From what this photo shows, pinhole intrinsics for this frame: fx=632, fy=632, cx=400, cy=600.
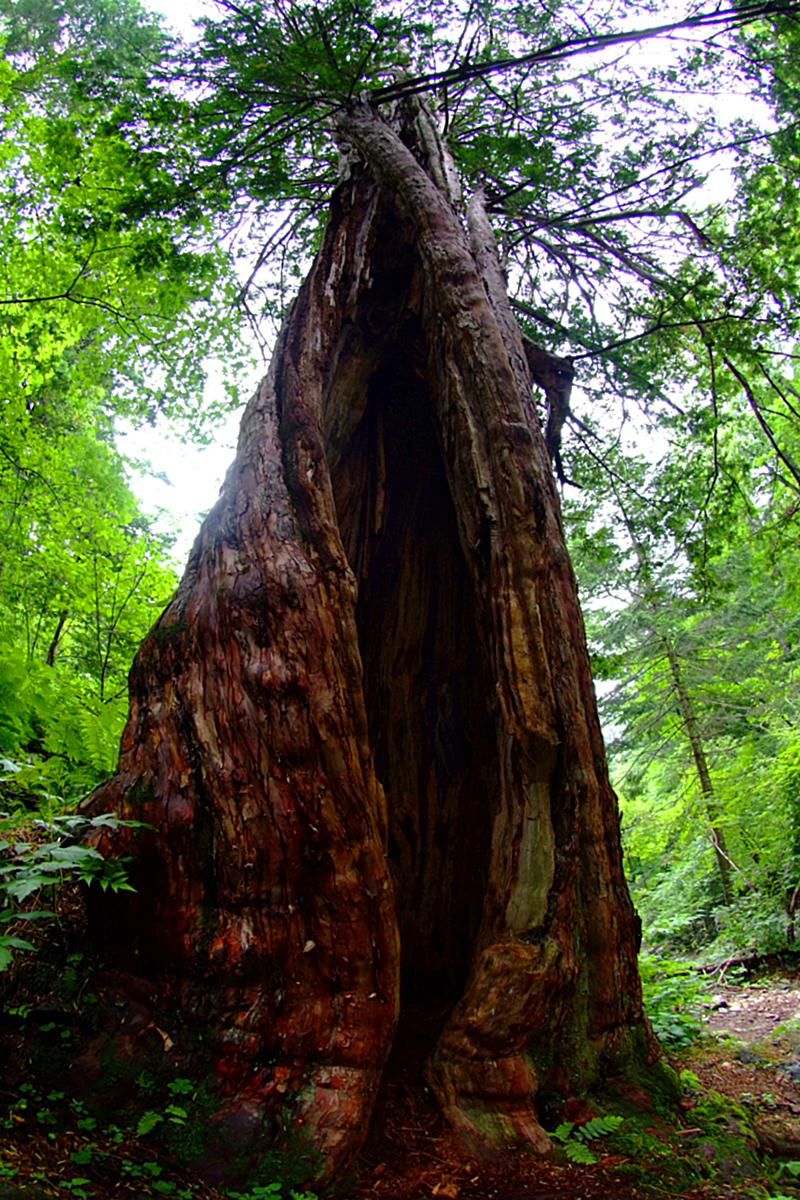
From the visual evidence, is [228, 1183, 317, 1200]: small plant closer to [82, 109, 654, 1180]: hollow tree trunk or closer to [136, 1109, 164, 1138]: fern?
[82, 109, 654, 1180]: hollow tree trunk

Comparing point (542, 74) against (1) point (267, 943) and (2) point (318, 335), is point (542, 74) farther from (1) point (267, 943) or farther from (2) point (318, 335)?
(1) point (267, 943)

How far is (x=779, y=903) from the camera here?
24.7 ft

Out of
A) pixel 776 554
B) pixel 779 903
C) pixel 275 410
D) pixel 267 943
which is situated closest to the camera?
pixel 267 943

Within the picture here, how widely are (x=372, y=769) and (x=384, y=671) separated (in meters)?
1.53

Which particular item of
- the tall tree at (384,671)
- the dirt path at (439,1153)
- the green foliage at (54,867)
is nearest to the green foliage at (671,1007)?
the dirt path at (439,1153)

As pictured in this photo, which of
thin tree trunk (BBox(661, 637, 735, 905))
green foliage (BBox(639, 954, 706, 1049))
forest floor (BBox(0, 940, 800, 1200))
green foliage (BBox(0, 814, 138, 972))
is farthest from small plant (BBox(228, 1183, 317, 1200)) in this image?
thin tree trunk (BBox(661, 637, 735, 905))

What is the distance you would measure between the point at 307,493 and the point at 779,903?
26.1 feet

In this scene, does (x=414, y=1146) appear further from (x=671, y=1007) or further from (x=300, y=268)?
(x=300, y=268)

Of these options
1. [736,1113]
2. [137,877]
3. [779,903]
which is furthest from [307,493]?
[779,903]

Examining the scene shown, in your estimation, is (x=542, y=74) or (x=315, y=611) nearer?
(x=315, y=611)

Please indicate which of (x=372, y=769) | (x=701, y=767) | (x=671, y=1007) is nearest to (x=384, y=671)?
(x=372, y=769)

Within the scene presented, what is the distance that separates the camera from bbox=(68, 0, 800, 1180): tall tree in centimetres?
212

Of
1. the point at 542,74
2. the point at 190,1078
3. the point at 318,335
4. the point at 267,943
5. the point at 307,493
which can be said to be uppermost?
the point at 542,74

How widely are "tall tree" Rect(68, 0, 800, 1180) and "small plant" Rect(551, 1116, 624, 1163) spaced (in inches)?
3.2
